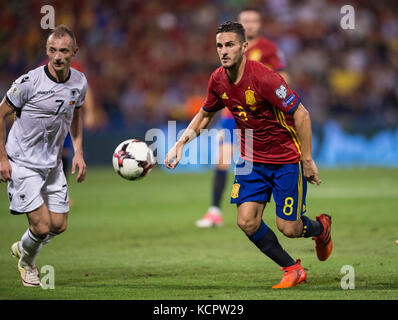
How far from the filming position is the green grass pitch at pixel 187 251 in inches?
220

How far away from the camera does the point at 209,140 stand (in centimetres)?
1623

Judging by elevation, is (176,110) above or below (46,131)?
above

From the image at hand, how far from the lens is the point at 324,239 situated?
6301 millimetres

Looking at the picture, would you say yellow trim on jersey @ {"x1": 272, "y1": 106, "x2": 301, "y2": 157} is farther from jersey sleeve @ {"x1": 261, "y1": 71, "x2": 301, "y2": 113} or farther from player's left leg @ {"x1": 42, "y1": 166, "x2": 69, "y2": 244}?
player's left leg @ {"x1": 42, "y1": 166, "x2": 69, "y2": 244}

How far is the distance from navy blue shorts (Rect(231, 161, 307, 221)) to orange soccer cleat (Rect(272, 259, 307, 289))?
0.41 meters

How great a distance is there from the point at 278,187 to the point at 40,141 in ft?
6.69

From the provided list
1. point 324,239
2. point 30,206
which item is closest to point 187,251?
point 324,239

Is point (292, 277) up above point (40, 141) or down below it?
below

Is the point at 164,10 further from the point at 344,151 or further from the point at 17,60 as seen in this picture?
the point at 344,151

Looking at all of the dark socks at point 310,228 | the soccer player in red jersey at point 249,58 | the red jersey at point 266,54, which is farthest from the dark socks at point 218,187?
the dark socks at point 310,228

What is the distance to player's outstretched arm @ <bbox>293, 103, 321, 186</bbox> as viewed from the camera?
18.1ft

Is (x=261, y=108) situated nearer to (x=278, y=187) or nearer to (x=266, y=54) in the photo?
(x=278, y=187)
